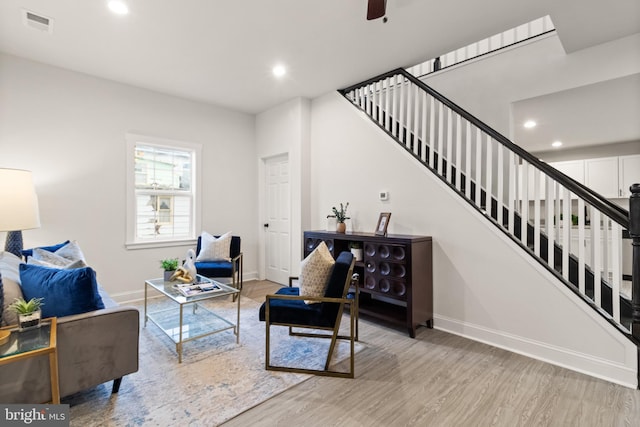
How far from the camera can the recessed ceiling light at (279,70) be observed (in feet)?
11.6

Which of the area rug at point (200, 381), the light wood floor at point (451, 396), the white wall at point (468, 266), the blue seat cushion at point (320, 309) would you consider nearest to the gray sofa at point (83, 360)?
the area rug at point (200, 381)

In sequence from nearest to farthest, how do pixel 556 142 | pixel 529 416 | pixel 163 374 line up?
1. pixel 529 416
2. pixel 163 374
3. pixel 556 142

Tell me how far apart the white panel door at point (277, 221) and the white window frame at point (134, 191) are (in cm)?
111

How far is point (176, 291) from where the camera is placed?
2785mm

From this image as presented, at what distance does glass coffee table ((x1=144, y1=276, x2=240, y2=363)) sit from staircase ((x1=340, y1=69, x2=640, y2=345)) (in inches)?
98.5

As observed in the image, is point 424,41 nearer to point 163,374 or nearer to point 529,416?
point 529,416

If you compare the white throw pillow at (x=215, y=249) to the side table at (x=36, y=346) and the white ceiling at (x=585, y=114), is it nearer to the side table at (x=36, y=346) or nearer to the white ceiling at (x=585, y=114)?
the side table at (x=36, y=346)

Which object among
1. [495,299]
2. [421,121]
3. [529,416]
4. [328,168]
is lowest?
[529,416]

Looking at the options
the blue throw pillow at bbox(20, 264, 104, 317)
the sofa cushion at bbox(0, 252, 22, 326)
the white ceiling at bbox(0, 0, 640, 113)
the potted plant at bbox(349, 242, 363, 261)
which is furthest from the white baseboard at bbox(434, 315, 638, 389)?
the sofa cushion at bbox(0, 252, 22, 326)

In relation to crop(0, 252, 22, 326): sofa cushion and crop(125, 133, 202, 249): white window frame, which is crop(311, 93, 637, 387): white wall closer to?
crop(125, 133, 202, 249): white window frame

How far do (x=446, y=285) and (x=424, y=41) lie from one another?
2.45m

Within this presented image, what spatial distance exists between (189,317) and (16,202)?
68.4 inches

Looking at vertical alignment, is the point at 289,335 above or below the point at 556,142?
below

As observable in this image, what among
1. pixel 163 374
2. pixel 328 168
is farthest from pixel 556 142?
pixel 163 374
